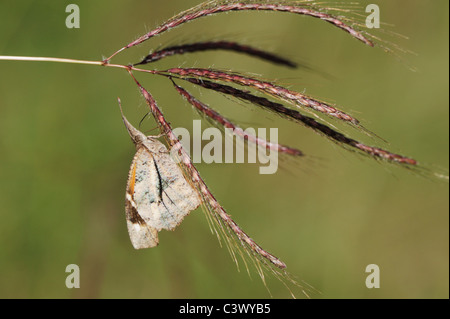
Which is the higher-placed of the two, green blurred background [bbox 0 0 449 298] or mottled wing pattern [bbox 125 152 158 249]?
green blurred background [bbox 0 0 449 298]

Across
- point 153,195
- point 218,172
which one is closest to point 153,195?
point 153,195

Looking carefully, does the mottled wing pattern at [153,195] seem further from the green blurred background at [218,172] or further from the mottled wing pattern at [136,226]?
the green blurred background at [218,172]

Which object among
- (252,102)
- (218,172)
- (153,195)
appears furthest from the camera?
(218,172)

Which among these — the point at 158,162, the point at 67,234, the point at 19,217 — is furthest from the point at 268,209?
the point at 158,162

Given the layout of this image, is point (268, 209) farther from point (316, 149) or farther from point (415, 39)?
point (415, 39)

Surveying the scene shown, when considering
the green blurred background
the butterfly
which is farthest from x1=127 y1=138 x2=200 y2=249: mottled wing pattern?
the green blurred background

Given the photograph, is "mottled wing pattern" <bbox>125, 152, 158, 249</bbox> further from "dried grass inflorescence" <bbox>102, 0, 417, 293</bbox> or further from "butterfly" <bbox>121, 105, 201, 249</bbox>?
"dried grass inflorescence" <bbox>102, 0, 417, 293</bbox>

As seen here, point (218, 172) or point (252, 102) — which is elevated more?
point (218, 172)

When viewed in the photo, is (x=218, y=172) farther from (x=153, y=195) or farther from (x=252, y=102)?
(x=252, y=102)

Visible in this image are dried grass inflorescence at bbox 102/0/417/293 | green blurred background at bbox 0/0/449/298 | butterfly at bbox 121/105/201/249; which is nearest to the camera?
dried grass inflorescence at bbox 102/0/417/293
